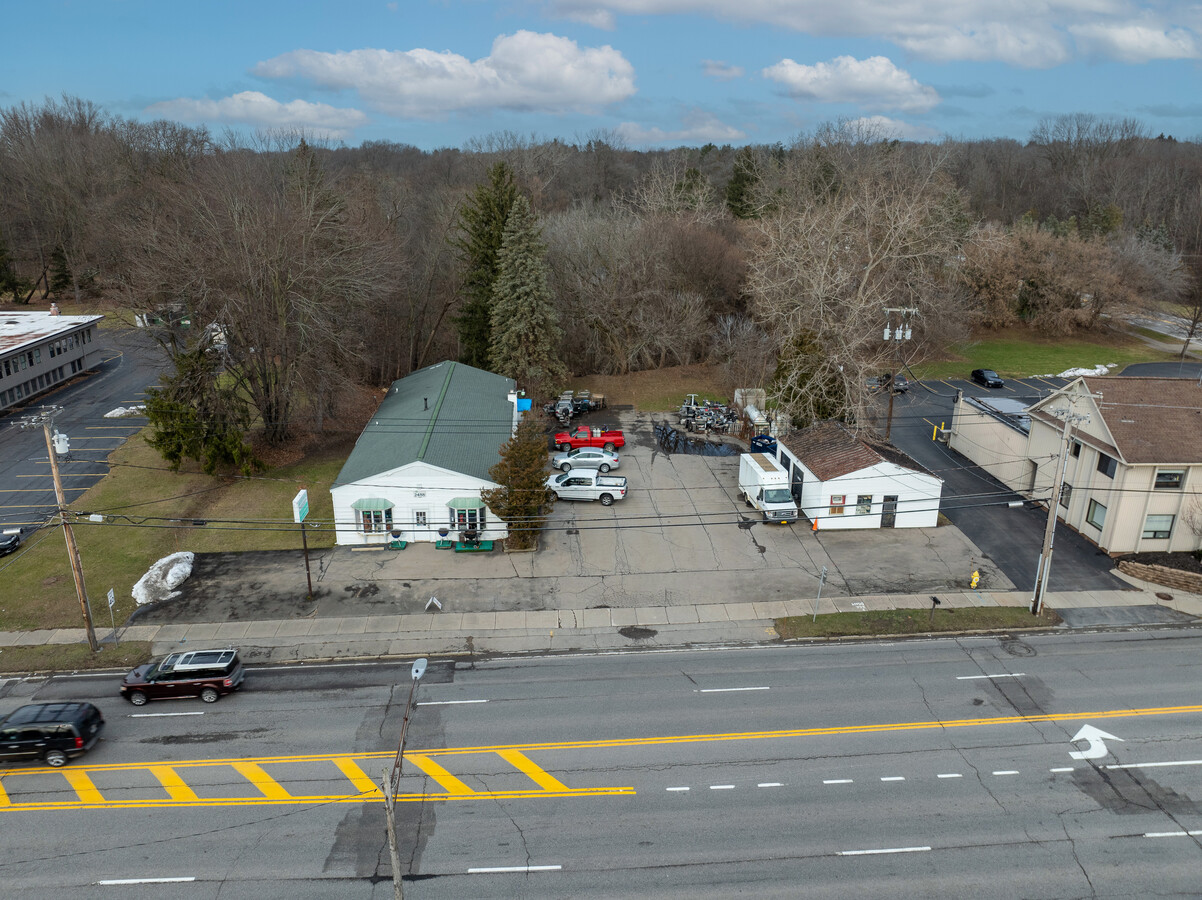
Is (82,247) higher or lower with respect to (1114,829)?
higher

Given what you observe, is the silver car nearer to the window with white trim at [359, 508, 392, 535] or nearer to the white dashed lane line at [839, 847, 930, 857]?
the window with white trim at [359, 508, 392, 535]

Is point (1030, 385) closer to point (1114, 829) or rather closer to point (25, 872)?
point (1114, 829)

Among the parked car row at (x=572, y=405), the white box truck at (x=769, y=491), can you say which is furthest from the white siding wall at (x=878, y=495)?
the parked car row at (x=572, y=405)

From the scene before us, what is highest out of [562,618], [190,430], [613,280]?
[613,280]

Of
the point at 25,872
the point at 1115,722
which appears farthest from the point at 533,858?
the point at 1115,722

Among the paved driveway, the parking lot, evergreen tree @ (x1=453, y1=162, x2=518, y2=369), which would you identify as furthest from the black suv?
evergreen tree @ (x1=453, y1=162, x2=518, y2=369)

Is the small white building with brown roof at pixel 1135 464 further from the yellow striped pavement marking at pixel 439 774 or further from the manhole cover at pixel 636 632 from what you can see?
the yellow striped pavement marking at pixel 439 774
